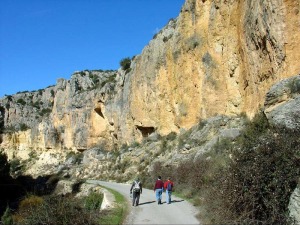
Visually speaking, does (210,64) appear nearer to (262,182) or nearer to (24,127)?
(262,182)

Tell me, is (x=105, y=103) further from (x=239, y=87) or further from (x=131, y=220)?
(x=131, y=220)

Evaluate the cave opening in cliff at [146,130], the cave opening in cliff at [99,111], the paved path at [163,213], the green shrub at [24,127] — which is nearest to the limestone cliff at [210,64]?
the cave opening in cliff at [146,130]

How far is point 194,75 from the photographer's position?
31.4m

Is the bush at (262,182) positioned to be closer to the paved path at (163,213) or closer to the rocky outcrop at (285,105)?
the rocky outcrop at (285,105)

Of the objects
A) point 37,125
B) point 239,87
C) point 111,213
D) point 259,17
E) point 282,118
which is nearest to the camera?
point 282,118

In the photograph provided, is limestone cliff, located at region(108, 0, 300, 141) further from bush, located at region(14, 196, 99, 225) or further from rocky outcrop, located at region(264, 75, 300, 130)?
bush, located at region(14, 196, 99, 225)

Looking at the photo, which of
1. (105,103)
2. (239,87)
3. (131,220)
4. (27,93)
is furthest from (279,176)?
(27,93)

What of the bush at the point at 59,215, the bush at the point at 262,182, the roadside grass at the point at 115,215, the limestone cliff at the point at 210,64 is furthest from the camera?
the limestone cliff at the point at 210,64

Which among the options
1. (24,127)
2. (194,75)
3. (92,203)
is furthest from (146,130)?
(24,127)

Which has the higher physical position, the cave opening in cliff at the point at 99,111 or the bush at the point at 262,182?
the cave opening in cliff at the point at 99,111

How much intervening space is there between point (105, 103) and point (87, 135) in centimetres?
667

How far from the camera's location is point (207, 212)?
12430 mm

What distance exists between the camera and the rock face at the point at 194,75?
19016 millimetres

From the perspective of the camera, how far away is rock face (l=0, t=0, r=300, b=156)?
19016mm
